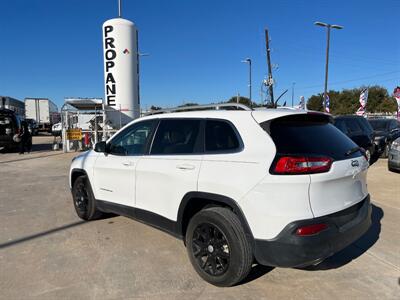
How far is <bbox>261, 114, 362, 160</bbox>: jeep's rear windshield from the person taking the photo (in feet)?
10.4

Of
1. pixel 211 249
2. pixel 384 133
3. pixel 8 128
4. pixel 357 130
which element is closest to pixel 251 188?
pixel 211 249

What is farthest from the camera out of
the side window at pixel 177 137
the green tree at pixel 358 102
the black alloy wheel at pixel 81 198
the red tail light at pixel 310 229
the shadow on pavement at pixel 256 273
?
the green tree at pixel 358 102

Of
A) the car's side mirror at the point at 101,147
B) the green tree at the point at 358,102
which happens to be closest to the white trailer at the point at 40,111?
the car's side mirror at the point at 101,147

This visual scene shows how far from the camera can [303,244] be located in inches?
118

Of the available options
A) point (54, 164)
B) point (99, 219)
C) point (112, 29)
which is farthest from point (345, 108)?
point (99, 219)

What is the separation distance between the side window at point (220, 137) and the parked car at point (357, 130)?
9.04 metres

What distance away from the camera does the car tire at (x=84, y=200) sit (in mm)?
5547

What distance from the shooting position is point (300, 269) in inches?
154

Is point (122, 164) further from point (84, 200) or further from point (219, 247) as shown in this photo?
point (219, 247)

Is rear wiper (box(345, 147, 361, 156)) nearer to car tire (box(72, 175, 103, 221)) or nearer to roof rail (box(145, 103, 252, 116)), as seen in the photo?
roof rail (box(145, 103, 252, 116))

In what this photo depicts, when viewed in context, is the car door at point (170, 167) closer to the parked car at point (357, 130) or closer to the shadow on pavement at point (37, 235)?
the shadow on pavement at point (37, 235)

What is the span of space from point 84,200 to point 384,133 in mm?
12645

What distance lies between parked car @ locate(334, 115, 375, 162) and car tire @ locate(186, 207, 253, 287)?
9.27 m

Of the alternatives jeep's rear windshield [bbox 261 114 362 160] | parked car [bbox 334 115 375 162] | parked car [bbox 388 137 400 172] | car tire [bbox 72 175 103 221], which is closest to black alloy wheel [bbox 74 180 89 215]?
car tire [bbox 72 175 103 221]
